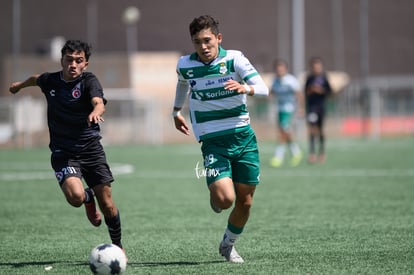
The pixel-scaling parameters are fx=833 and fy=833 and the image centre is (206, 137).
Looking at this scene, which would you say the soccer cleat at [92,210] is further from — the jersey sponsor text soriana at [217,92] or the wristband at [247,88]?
the wristband at [247,88]

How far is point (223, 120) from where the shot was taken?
7.34 metres

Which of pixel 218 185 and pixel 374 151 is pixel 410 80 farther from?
pixel 218 185

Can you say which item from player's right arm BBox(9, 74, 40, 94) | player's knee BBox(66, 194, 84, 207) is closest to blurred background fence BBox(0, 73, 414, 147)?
player's right arm BBox(9, 74, 40, 94)

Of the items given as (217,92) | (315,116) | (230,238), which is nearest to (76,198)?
(230,238)

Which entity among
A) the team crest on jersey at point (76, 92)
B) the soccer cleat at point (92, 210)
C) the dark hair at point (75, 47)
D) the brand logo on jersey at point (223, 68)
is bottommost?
the soccer cleat at point (92, 210)

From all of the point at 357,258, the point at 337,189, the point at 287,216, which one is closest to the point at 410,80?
the point at 337,189

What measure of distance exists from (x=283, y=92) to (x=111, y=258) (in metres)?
13.5

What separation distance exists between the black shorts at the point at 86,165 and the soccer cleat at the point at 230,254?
119 centimetres

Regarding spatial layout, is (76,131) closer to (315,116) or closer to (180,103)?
(180,103)

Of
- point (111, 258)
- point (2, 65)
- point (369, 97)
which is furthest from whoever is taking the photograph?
point (2, 65)

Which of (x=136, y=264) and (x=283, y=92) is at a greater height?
(x=283, y=92)

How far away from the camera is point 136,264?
710cm

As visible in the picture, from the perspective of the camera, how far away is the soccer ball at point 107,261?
6309mm

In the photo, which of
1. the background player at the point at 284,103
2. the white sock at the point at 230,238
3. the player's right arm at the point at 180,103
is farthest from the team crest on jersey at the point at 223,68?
the background player at the point at 284,103
